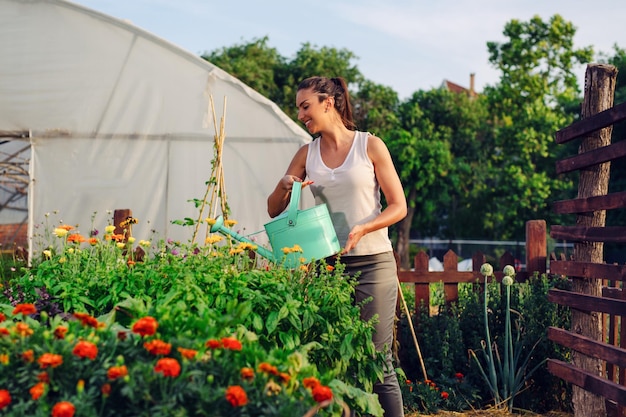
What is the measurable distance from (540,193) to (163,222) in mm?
16356

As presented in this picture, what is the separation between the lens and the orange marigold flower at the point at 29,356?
1.74 m

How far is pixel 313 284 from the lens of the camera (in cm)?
288

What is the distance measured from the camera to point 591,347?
156 inches

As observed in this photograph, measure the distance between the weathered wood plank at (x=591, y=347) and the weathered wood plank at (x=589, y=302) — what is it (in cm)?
16

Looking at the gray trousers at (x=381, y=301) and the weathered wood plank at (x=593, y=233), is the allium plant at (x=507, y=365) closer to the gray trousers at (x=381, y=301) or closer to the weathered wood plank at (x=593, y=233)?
the weathered wood plank at (x=593, y=233)

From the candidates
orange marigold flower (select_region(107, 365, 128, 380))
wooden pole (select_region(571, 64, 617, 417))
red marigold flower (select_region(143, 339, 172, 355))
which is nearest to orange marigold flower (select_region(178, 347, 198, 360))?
red marigold flower (select_region(143, 339, 172, 355))

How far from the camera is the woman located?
318 centimetres

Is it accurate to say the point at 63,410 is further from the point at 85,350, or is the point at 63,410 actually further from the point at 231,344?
the point at 231,344

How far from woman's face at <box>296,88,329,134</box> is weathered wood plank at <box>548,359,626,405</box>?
1.83 m

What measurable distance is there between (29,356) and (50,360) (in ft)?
0.30

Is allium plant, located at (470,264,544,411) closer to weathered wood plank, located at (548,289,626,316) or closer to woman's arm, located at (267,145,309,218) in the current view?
weathered wood plank, located at (548,289,626,316)

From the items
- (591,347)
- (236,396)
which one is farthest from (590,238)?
(236,396)

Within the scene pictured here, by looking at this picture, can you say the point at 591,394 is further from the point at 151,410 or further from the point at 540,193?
the point at 540,193

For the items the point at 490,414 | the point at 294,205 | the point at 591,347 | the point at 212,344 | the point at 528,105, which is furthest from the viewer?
the point at 528,105
